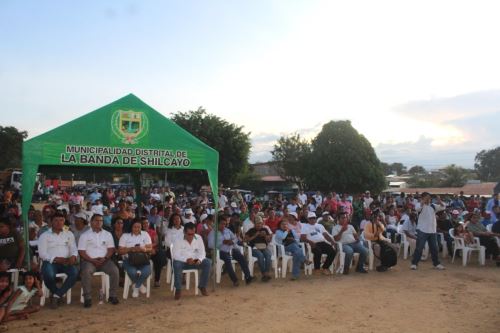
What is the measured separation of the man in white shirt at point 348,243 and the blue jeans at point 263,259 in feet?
5.36

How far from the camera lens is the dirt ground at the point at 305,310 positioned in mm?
5164

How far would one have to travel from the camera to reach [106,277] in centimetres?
642

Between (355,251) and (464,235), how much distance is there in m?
3.18

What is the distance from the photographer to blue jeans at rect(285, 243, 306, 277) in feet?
26.4

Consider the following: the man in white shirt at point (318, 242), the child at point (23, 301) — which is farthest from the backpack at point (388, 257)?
the child at point (23, 301)

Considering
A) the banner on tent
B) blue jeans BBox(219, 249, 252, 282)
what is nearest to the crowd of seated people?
blue jeans BBox(219, 249, 252, 282)

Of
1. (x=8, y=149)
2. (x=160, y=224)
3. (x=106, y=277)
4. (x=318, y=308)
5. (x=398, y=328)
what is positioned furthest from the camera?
(x=8, y=149)

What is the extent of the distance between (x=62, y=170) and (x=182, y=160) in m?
2.74

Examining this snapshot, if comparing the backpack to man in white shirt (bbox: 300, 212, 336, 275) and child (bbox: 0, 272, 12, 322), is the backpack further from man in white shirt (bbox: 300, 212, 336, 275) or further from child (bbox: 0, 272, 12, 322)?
child (bbox: 0, 272, 12, 322)

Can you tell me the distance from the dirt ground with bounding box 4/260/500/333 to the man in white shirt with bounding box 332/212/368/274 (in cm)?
72

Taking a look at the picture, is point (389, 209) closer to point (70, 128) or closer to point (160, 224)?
point (160, 224)

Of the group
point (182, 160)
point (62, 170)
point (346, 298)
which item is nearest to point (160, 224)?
point (62, 170)

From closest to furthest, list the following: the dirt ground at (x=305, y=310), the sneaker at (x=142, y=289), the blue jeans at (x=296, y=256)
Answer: the dirt ground at (x=305, y=310), the sneaker at (x=142, y=289), the blue jeans at (x=296, y=256)

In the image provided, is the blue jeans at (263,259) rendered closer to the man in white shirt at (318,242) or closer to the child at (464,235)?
the man in white shirt at (318,242)
